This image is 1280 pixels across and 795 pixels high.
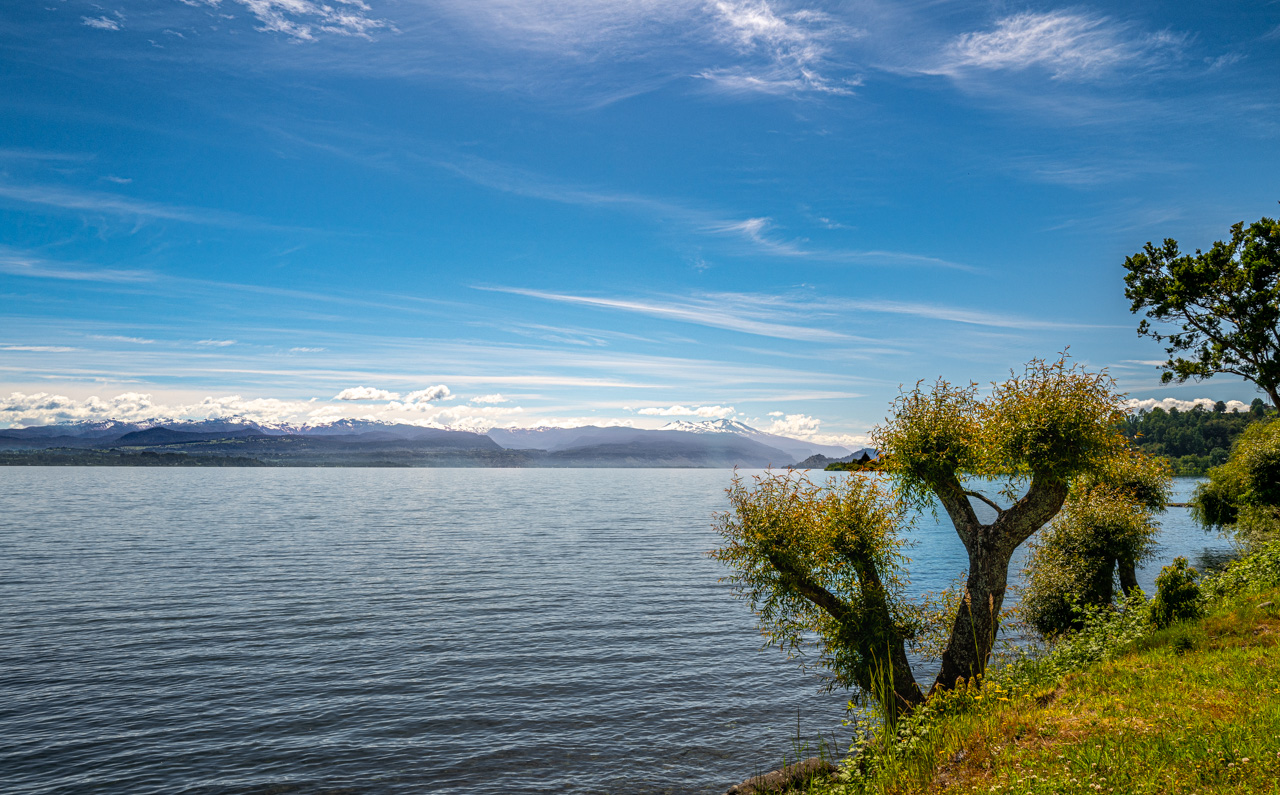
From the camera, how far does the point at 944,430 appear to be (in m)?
27.3

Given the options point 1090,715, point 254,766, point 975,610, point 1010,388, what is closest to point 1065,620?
point 975,610

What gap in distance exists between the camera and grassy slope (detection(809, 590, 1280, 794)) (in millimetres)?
12477

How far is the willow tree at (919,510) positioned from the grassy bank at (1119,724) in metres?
4.13

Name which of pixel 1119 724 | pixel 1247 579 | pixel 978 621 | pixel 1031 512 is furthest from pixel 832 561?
pixel 1247 579

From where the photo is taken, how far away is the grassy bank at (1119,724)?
1262 cm

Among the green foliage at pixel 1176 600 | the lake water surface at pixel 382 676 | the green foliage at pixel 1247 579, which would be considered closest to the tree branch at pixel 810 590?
the lake water surface at pixel 382 676

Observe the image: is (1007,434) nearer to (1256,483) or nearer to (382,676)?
(382,676)

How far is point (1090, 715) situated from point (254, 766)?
88.6 ft

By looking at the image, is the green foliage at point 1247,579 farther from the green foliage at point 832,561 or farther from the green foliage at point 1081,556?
the green foliage at point 832,561

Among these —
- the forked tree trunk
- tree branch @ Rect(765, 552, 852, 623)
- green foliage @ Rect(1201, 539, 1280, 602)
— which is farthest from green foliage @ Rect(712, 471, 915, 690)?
green foliage @ Rect(1201, 539, 1280, 602)

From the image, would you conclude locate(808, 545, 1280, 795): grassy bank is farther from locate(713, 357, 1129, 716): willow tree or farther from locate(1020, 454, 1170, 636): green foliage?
locate(1020, 454, 1170, 636): green foliage

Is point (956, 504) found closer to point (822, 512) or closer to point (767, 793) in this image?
point (822, 512)

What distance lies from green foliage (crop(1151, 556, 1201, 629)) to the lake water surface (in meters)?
13.6

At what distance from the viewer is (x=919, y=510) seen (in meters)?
28.2
